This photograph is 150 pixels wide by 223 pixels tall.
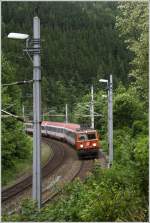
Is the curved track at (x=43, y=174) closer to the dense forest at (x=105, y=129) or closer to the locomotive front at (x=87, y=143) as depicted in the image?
the dense forest at (x=105, y=129)

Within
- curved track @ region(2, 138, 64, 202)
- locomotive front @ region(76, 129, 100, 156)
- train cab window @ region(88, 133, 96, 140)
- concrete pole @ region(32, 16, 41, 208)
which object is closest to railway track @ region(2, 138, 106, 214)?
curved track @ region(2, 138, 64, 202)

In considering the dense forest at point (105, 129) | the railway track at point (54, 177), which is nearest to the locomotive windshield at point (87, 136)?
the railway track at point (54, 177)

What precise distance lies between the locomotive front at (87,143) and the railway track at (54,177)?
0.87 m

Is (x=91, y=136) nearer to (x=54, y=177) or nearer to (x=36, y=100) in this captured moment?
(x=54, y=177)

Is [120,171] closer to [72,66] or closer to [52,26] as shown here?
[72,66]

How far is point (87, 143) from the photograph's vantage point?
35.8m

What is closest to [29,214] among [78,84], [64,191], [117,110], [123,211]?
[123,211]

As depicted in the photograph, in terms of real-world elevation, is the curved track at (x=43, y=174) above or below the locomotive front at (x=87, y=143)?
below

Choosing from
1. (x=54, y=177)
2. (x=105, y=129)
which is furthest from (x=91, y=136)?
(x=105, y=129)

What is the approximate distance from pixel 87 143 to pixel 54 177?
26.3 feet

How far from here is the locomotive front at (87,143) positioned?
35.8 meters

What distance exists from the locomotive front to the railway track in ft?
2.86

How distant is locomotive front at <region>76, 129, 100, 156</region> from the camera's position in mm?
35750

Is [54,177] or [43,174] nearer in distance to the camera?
[54,177]
